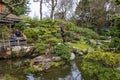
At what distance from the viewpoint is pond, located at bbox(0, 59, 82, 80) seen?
14457 mm

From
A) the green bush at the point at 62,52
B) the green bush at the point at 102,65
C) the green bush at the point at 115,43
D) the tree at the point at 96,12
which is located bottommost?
the green bush at the point at 62,52

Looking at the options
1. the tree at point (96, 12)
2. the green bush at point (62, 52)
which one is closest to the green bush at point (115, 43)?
the green bush at point (62, 52)

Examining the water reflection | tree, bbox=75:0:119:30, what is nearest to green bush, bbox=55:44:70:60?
the water reflection

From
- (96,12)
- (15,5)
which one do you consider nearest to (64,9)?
(96,12)

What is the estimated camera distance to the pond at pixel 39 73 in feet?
47.4

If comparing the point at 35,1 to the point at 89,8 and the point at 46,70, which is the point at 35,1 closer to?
the point at 89,8

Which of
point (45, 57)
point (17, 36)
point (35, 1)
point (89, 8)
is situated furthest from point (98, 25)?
point (45, 57)

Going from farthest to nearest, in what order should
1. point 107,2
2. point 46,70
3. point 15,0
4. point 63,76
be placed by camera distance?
point 107,2
point 15,0
point 46,70
point 63,76

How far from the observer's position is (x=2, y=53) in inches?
782

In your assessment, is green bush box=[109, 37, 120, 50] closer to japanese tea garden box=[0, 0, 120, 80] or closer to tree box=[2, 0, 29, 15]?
japanese tea garden box=[0, 0, 120, 80]

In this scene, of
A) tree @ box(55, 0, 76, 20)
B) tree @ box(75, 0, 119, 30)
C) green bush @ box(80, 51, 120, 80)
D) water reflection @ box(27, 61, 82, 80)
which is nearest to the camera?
green bush @ box(80, 51, 120, 80)

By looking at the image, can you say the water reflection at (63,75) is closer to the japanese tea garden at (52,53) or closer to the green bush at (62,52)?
the japanese tea garden at (52,53)

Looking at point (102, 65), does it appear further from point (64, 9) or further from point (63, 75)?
point (64, 9)

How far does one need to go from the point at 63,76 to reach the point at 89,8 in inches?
1100
